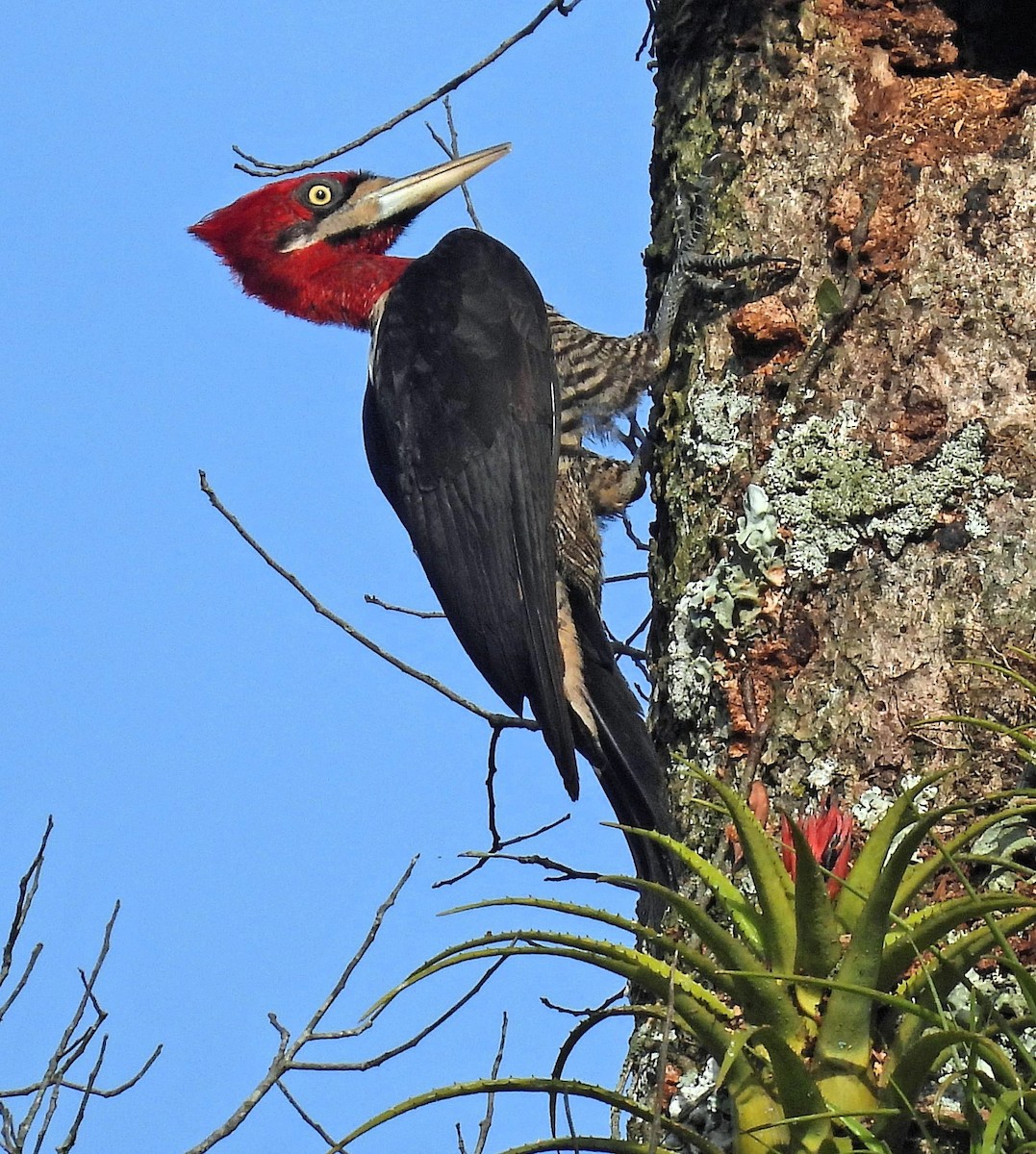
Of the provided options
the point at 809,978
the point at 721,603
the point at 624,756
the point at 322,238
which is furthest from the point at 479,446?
the point at 809,978

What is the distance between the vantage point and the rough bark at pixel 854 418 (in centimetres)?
245

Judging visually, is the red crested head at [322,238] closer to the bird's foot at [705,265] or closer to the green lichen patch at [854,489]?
the bird's foot at [705,265]

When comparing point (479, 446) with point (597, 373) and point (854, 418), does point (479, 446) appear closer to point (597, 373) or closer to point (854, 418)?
point (597, 373)

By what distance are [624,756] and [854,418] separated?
1.10m

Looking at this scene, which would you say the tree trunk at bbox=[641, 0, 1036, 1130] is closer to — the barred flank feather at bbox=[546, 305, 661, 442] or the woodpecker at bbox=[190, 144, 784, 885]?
the woodpecker at bbox=[190, 144, 784, 885]

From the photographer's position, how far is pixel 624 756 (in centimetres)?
351

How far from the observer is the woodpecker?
12.3 feet

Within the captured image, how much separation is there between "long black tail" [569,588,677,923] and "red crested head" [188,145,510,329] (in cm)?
140

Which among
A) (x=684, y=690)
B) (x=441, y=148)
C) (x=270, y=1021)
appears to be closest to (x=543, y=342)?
(x=441, y=148)

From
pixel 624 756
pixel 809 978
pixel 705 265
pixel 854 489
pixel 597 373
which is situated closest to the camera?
pixel 809 978

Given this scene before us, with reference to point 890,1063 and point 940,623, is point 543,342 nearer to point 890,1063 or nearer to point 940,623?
point 940,623

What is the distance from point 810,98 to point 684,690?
1.25 m

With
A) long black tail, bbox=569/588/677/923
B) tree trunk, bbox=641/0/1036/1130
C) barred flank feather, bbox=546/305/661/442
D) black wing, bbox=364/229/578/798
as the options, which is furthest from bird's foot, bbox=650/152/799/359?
Answer: long black tail, bbox=569/588/677/923

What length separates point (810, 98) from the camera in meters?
3.11
